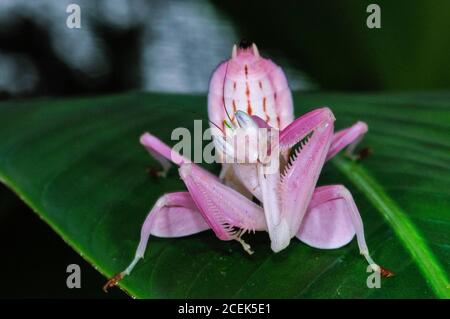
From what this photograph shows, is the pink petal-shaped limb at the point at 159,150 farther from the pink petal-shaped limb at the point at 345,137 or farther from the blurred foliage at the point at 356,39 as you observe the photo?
the blurred foliage at the point at 356,39

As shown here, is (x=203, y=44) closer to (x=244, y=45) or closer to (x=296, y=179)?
(x=244, y=45)

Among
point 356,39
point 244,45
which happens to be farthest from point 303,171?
point 356,39

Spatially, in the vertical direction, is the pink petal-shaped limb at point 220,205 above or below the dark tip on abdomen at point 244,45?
below

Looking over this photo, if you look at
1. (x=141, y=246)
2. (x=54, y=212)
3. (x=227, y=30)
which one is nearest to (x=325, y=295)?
(x=141, y=246)

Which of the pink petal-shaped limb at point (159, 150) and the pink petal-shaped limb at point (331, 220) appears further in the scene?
the pink petal-shaped limb at point (159, 150)

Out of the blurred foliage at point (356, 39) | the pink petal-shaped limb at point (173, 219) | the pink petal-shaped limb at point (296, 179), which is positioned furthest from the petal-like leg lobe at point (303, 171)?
the blurred foliage at point (356, 39)

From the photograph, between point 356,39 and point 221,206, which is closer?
point 221,206

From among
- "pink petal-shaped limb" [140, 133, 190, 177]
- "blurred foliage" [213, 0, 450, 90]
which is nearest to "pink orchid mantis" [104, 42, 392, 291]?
"pink petal-shaped limb" [140, 133, 190, 177]
